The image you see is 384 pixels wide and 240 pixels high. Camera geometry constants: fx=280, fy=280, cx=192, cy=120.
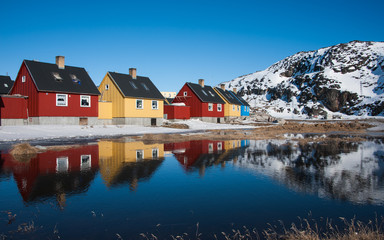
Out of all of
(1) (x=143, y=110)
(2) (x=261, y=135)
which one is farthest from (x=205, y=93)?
(2) (x=261, y=135)

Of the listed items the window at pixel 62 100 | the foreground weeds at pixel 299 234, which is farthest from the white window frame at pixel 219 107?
the foreground weeds at pixel 299 234

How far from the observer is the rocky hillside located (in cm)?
10215

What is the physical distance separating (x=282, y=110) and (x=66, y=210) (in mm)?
111570

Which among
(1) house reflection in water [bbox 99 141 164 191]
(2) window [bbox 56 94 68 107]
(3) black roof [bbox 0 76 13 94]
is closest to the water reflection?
(1) house reflection in water [bbox 99 141 164 191]

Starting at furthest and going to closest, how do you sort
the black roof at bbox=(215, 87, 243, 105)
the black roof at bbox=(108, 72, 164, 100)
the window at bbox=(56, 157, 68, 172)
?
the black roof at bbox=(215, 87, 243, 105) < the black roof at bbox=(108, 72, 164, 100) < the window at bbox=(56, 157, 68, 172)

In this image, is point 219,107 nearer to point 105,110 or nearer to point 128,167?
point 105,110

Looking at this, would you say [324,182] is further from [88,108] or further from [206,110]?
[206,110]

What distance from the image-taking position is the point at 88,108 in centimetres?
3362

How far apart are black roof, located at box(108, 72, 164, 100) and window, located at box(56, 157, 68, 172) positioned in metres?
25.5

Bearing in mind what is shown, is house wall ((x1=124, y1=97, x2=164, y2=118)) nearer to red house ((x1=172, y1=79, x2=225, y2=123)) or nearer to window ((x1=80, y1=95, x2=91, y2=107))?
window ((x1=80, y1=95, x2=91, y2=107))

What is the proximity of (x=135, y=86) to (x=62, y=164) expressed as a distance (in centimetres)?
3001

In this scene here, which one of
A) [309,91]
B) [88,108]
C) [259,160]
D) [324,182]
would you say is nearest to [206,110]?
[88,108]

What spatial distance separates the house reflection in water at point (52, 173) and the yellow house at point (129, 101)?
24.0 meters

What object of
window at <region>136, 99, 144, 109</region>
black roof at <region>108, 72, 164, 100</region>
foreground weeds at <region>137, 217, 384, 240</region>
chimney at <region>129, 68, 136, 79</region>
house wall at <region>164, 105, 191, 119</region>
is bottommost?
foreground weeds at <region>137, 217, 384, 240</region>
